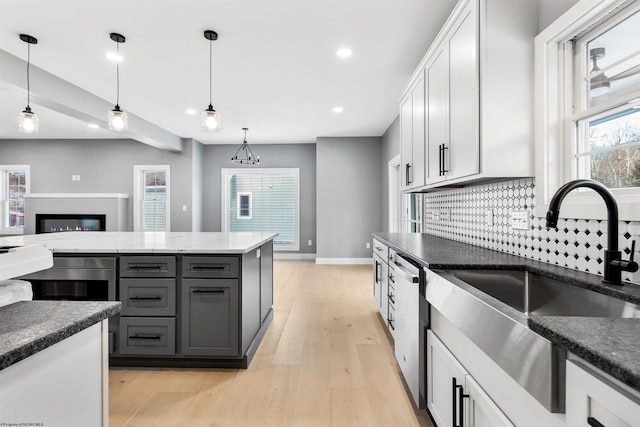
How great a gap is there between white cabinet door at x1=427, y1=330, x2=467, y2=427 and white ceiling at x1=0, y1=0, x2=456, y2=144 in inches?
92.6

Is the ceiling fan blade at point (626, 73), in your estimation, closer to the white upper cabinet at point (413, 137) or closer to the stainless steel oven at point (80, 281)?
the white upper cabinet at point (413, 137)

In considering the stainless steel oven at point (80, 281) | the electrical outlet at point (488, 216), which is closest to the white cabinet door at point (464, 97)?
the electrical outlet at point (488, 216)

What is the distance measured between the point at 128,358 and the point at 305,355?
51.1 inches

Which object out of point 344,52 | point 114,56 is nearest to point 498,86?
point 344,52

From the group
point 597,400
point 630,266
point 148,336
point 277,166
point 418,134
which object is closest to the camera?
point 597,400

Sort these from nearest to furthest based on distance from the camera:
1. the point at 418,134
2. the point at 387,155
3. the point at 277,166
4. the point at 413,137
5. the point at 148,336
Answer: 1. the point at 148,336
2. the point at 418,134
3. the point at 413,137
4. the point at 387,155
5. the point at 277,166

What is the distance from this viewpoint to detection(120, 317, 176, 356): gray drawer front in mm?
2293

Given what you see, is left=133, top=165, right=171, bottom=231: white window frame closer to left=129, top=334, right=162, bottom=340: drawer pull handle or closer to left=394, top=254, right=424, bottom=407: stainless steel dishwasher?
left=129, top=334, right=162, bottom=340: drawer pull handle

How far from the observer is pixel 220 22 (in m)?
2.58

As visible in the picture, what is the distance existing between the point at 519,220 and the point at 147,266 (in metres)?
2.43

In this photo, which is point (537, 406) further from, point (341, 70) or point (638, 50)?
point (341, 70)

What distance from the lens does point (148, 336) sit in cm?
230

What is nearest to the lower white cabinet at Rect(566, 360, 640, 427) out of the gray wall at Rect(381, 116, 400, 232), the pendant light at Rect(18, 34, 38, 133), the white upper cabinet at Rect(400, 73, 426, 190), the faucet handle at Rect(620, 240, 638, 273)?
the faucet handle at Rect(620, 240, 638, 273)

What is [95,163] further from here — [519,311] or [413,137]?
[519,311]
